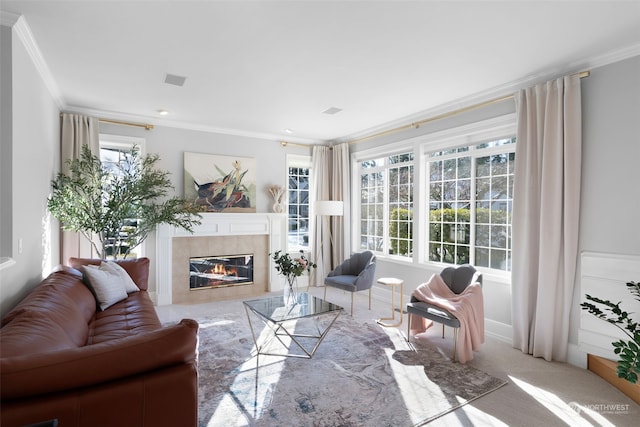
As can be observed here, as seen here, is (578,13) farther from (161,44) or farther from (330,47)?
(161,44)

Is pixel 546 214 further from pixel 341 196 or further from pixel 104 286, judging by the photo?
pixel 104 286

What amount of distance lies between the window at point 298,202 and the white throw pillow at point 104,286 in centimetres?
334

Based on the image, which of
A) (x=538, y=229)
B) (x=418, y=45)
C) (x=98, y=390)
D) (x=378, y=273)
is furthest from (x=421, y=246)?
(x=98, y=390)

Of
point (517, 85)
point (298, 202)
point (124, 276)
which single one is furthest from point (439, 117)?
point (124, 276)

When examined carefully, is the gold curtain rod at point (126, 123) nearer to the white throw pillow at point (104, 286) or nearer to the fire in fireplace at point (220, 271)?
the fire in fireplace at point (220, 271)

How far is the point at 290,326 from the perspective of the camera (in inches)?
159

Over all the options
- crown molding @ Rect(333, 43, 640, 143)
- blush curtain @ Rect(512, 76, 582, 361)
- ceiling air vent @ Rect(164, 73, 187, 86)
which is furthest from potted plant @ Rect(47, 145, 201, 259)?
blush curtain @ Rect(512, 76, 582, 361)

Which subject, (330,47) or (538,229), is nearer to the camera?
(330,47)

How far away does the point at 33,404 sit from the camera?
1117mm

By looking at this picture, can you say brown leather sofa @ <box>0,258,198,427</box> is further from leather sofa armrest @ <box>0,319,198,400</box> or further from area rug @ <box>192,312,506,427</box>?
area rug @ <box>192,312,506,427</box>

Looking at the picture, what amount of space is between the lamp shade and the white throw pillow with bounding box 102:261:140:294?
295 cm

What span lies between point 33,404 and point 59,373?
0.10 m

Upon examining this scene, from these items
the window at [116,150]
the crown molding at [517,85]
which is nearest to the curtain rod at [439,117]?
the crown molding at [517,85]

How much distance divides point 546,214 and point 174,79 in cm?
391
